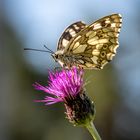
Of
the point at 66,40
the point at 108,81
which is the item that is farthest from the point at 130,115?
the point at 66,40

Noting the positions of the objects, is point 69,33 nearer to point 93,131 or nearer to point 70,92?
point 70,92

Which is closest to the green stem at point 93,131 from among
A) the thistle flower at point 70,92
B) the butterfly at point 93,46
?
the thistle flower at point 70,92

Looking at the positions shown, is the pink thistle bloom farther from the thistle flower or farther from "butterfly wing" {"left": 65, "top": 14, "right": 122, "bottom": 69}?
"butterfly wing" {"left": 65, "top": 14, "right": 122, "bottom": 69}

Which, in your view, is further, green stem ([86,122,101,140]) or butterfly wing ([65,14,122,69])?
butterfly wing ([65,14,122,69])

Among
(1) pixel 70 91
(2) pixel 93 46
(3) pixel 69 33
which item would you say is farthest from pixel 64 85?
(3) pixel 69 33

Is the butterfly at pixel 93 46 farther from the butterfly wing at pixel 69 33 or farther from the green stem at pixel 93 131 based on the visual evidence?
the green stem at pixel 93 131

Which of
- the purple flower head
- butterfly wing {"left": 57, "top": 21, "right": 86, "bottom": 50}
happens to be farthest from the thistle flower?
butterfly wing {"left": 57, "top": 21, "right": 86, "bottom": 50}
